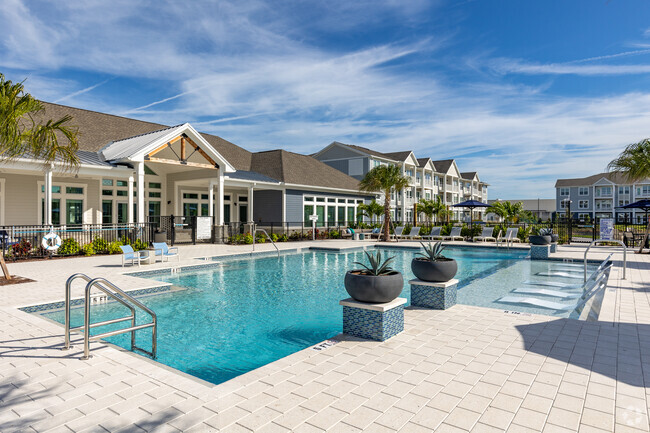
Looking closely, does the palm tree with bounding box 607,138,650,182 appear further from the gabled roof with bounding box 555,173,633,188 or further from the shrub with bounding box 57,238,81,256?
the gabled roof with bounding box 555,173,633,188

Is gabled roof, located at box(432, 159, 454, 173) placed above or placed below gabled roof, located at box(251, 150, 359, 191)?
above

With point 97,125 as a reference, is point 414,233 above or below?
below

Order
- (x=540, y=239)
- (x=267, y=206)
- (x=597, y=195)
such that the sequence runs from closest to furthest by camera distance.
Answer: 1. (x=540, y=239)
2. (x=267, y=206)
3. (x=597, y=195)

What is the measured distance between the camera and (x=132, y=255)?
41.1 ft

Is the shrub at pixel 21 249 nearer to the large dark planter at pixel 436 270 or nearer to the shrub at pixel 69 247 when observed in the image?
the shrub at pixel 69 247

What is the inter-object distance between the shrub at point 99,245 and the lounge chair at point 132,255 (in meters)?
3.91

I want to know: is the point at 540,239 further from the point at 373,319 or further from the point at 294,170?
the point at 294,170

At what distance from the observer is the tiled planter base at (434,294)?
677 centimetres

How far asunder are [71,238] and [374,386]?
15.9 m

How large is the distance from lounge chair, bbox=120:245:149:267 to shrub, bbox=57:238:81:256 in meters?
3.91

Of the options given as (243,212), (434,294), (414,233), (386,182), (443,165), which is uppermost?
(443,165)

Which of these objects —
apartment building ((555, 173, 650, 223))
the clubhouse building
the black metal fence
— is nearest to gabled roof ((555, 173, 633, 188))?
apartment building ((555, 173, 650, 223))

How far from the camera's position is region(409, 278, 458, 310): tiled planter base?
6.77 meters

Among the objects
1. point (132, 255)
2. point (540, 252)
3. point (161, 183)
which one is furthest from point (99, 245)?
point (540, 252)
